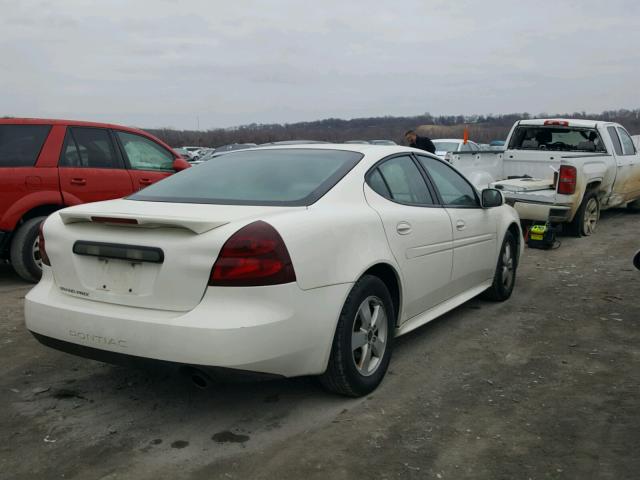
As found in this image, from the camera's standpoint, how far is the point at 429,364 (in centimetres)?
428

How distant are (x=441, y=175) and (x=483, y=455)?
99.1 inches

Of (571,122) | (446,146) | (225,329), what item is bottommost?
(225,329)

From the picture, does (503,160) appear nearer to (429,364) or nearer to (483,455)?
(429,364)

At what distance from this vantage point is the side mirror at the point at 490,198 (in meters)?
5.28

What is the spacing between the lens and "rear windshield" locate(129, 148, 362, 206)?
362 cm

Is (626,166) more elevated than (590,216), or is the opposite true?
(626,166)

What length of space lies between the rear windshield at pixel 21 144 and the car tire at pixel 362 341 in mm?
4521

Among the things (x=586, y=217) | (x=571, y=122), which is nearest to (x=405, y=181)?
(x=586, y=217)

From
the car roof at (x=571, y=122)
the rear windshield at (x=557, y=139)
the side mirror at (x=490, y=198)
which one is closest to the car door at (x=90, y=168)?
the side mirror at (x=490, y=198)

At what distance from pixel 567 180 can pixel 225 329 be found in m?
7.60

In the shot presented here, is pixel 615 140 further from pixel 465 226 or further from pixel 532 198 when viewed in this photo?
pixel 465 226

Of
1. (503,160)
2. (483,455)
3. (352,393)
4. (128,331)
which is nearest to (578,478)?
(483,455)

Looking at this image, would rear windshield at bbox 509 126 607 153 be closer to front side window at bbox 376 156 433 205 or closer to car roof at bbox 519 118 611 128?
car roof at bbox 519 118 611 128

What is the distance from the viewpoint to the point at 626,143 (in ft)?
37.7
